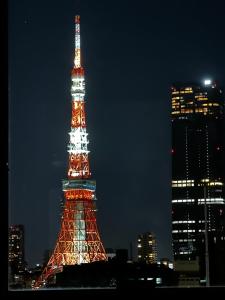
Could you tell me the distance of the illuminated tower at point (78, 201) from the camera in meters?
26.3

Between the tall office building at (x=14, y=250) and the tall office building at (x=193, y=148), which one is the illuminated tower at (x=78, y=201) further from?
the tall office building at (x=14, y=250)

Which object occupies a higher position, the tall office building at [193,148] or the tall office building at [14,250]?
the tall office building at [193,148]

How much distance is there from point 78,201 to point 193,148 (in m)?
7.06

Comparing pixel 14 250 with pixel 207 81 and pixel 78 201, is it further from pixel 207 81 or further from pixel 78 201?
pixel 207 81

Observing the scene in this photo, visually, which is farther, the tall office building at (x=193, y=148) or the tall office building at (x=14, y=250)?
the tall office building at (x=193, y=148)

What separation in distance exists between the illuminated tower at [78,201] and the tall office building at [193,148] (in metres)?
3.50

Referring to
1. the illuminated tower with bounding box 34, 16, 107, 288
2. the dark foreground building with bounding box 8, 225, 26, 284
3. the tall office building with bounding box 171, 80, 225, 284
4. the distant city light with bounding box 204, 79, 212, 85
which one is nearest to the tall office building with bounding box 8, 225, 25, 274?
the dark foreground building with bounding box 8, 225, 26, 284

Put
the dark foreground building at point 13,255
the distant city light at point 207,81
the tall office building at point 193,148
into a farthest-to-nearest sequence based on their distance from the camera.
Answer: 1. the distant city light at point 207,81
2. the tall office building at point 193,148
3. the dark foreground building at point 13,255

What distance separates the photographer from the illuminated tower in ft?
86.2

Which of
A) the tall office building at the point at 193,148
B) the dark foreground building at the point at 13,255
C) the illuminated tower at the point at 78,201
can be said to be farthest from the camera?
the illuminated tower at the point at 78,201

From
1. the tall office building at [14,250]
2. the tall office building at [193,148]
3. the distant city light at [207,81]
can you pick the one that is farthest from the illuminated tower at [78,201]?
the tall office building at [14,250]

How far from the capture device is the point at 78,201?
2766 centimetres

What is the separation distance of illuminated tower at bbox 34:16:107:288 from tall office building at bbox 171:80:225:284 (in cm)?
350
